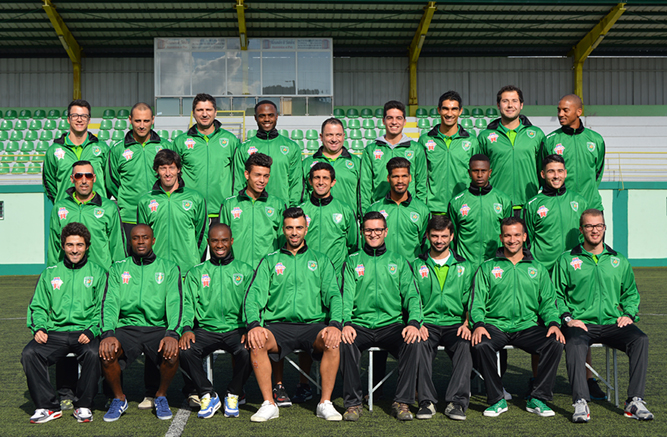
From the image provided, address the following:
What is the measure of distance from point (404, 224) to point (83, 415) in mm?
2826

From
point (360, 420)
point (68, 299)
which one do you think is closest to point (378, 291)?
point (360, 420)

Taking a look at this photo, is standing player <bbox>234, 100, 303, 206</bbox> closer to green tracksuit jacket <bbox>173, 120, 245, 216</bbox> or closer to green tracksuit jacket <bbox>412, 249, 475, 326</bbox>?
green tracksuit jacket <bbox>173, 120, 245, 216</bbox>

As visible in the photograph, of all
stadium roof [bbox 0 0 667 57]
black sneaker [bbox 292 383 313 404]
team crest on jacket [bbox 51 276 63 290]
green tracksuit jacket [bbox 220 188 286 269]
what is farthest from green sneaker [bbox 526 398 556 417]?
stadium roof [bbox 0 0 667 57]

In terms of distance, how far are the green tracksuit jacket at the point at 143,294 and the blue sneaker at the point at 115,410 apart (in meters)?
0.56

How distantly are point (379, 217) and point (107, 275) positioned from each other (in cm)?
217

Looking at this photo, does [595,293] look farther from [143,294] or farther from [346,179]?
[143,294]

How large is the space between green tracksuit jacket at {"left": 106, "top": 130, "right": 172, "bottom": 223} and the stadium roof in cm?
1220

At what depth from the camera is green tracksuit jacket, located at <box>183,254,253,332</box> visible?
4.49 meters

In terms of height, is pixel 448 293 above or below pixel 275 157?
below

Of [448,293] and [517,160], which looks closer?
[448,293]

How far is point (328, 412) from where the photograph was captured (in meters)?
4.10

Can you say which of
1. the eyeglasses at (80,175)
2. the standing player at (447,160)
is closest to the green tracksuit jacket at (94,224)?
the eyeglasses at (80,175)

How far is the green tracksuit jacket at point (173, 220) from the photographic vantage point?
488 centimetres

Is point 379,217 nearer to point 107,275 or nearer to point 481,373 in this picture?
point 481,373
